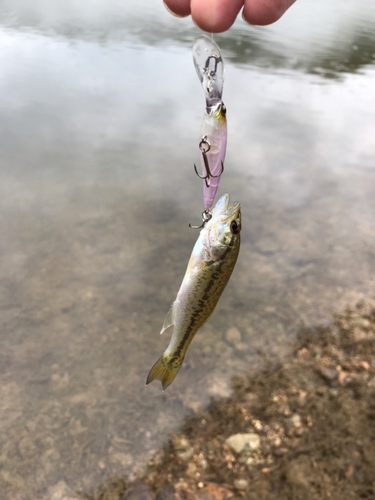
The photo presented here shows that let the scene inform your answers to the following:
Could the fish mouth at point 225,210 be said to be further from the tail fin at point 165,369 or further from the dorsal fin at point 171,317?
the tail fin at point 165,369

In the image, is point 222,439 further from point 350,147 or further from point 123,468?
point 350,147

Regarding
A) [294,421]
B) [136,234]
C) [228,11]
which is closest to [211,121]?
[228,11]

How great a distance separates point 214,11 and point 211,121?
1.78 ft

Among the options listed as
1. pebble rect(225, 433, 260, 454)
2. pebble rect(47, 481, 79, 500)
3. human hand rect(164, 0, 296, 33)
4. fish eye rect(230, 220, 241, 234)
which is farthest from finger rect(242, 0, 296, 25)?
pebble rect(47, 481, 79, 500)

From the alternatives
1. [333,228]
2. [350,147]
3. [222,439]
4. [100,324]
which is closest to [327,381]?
[222,439]

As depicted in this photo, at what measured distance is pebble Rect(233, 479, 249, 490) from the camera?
11.1ft

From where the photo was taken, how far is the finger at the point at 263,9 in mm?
1956

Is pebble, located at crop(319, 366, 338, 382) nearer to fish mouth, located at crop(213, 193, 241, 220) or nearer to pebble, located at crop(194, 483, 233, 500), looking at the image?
pebble, located at crop(194, 483, 233, 500)

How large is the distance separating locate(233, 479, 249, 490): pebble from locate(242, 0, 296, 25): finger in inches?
134

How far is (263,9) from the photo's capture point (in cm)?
199

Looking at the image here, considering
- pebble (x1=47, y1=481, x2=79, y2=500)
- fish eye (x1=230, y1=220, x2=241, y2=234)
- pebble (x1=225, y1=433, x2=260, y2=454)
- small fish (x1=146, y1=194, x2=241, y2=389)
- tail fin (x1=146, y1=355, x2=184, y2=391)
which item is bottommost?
pebble (x1=47, y1=481, x2=79, y2=500)

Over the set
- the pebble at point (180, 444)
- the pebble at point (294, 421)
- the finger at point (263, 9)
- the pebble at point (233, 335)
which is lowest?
the pebble at point (180, 444)

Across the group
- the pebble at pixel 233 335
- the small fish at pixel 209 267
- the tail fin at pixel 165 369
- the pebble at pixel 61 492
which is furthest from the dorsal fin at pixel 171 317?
the pebble at pixel 233 335

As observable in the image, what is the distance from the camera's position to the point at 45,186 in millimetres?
6977
